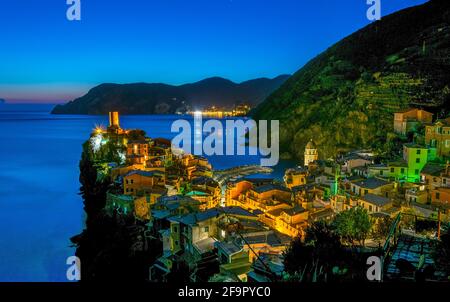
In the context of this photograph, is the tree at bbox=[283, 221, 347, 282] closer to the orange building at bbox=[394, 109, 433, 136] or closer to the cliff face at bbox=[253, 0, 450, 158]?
the orange building at bbox=[394, 109, 433, 136]

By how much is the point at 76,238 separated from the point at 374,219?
1768cm

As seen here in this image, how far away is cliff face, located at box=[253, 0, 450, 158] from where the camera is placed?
37375mm

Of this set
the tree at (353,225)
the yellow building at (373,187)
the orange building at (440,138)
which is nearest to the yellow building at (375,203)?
the yellow building at (373,187)

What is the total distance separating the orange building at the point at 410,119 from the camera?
28.4m

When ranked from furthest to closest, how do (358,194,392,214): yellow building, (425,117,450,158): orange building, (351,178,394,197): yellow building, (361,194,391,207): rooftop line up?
(425,117,450,158): orange building
(351,178,394,197): yellow building
(361,194,391,207): rooftop
(358,194,392,214): yellow building

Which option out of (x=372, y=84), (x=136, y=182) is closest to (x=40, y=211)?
(x=136, y=182)

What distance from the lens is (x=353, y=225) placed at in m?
12.5

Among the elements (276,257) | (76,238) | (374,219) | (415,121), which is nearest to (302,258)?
(276,257)

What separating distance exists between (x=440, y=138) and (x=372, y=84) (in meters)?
22.2

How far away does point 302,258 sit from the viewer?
26.8 ft

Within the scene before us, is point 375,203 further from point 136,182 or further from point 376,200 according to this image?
point 136,182

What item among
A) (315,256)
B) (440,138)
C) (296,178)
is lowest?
(296,178)

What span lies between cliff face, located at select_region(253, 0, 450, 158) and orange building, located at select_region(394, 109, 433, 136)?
64.9 inches

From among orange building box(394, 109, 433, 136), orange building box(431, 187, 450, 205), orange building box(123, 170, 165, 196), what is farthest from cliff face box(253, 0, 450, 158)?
orange building box(123, 170, 165, 196)
